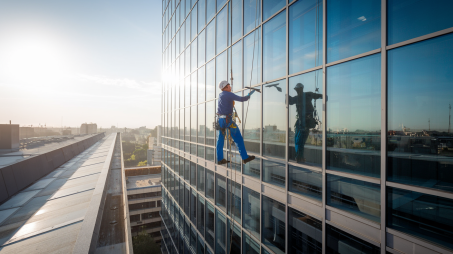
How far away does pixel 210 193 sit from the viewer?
34.4ft

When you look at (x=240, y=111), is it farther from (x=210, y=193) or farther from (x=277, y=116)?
(x=210, y=193)

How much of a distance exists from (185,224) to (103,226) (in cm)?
716

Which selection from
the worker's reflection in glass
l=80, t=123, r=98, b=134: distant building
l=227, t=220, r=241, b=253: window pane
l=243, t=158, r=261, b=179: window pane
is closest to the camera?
the worker's reflection in glass

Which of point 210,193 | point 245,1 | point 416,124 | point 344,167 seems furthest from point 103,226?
point 245,1

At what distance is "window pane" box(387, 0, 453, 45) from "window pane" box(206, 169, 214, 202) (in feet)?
28.4

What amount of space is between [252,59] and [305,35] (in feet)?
7.55

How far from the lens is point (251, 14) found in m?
7.30

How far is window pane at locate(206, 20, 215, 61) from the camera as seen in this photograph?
1018 cm

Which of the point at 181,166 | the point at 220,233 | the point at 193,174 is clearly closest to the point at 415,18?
the point at 220,233

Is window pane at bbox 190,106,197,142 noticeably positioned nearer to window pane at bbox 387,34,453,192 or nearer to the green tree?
window pane at bbox 387,34,453,192

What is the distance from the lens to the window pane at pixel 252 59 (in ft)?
22.6

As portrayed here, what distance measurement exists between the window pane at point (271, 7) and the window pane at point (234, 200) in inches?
239

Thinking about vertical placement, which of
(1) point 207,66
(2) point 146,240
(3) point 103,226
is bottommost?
(2) point 146,240

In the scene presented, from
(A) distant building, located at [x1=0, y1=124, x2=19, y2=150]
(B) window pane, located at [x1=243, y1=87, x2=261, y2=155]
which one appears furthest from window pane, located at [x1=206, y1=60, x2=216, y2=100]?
(A) distant building, located at [x1=0, y1=124, x2=19, y2=150]
